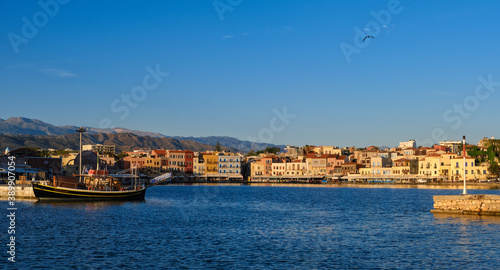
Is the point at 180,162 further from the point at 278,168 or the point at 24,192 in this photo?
the point at 24,192

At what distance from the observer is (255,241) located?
3275cm

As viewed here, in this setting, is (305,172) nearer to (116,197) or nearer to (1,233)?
(116,197)

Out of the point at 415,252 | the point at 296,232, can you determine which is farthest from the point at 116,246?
the point at 415,252

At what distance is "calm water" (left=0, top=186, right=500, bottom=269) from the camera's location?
26.0m

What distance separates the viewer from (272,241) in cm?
3272

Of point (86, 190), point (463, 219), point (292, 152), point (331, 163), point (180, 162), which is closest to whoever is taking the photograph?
point (463, 219)

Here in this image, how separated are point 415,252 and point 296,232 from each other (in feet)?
32.7

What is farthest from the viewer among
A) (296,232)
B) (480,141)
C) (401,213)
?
(480,141)

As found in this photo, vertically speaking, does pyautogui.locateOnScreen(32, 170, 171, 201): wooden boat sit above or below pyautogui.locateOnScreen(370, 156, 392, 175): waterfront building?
below

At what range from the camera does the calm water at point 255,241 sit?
26.0 m

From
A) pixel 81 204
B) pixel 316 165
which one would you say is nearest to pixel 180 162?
pixel 316 165

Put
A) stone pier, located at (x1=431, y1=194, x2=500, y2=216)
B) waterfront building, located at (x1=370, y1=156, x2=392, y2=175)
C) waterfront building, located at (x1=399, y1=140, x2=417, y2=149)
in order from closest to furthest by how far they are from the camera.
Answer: stone pier, located at (x1=431, y1=194, x2=500, y2=216)
waterfront building, located at (x1=370, y1=156, x2=392, y2=175)
waterfront building, located at (x1=399, y1=140, x2=417, y2=149)

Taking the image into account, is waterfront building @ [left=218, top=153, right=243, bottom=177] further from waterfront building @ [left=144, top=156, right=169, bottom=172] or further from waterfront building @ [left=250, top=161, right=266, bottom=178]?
waterfront building @ [left=144, top=156, right=169, bottom=172]

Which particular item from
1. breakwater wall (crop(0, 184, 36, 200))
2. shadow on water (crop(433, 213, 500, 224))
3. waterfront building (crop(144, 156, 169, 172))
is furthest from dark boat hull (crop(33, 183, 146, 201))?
waterfront building (crop(144, 156, 169, 172))
